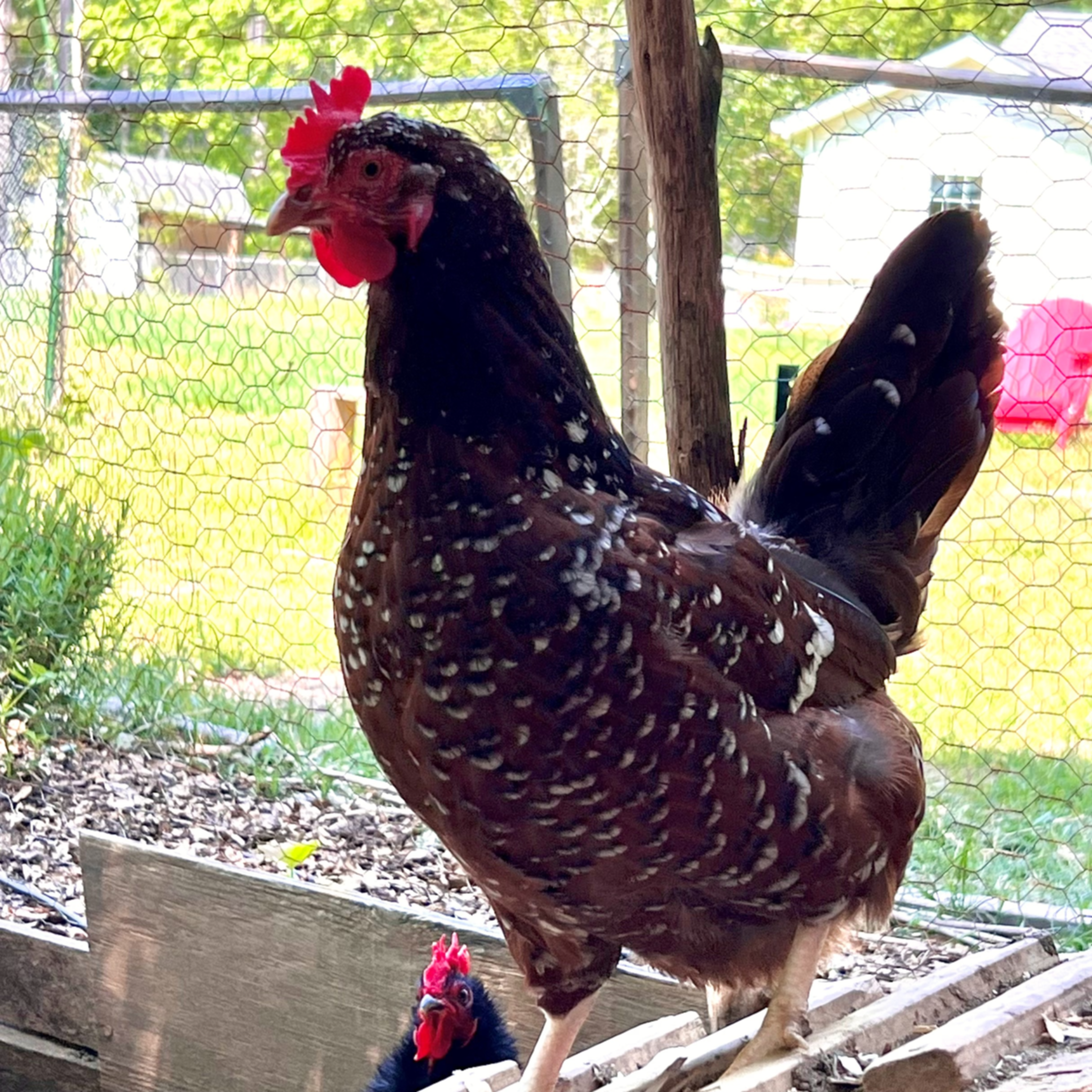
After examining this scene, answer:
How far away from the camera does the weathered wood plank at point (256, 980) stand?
2.24 meters

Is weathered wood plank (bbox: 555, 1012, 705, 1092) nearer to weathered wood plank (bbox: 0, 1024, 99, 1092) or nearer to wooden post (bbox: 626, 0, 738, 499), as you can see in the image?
wooden post (bbox: 626, 0, 738, 499)

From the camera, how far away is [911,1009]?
6.24 feet

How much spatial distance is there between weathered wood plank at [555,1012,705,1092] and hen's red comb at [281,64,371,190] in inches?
47.0

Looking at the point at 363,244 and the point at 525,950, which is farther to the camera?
the point at 525,950

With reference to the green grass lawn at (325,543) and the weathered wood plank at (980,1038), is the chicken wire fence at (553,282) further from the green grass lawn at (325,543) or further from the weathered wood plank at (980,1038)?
the weathered wood plank at (980,1038)

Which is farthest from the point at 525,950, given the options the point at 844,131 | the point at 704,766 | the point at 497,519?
the point at 844,131

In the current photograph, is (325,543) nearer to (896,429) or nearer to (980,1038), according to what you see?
(896,429)

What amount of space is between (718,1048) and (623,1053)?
13cm

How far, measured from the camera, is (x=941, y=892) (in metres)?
2.57

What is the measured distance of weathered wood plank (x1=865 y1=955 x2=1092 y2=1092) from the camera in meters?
1.63

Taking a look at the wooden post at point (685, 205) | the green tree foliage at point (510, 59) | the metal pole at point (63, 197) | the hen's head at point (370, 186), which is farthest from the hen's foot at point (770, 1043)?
the metal pole at point (63, 197)

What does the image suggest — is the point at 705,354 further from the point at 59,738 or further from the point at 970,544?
the point at 59,738

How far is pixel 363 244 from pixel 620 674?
531mm

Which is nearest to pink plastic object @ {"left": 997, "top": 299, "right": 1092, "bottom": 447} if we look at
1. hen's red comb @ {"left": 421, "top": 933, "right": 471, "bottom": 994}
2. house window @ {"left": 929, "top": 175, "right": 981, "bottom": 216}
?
house window @ {"left": 929, "top": 175, "right": 981, "bottom": 216}
